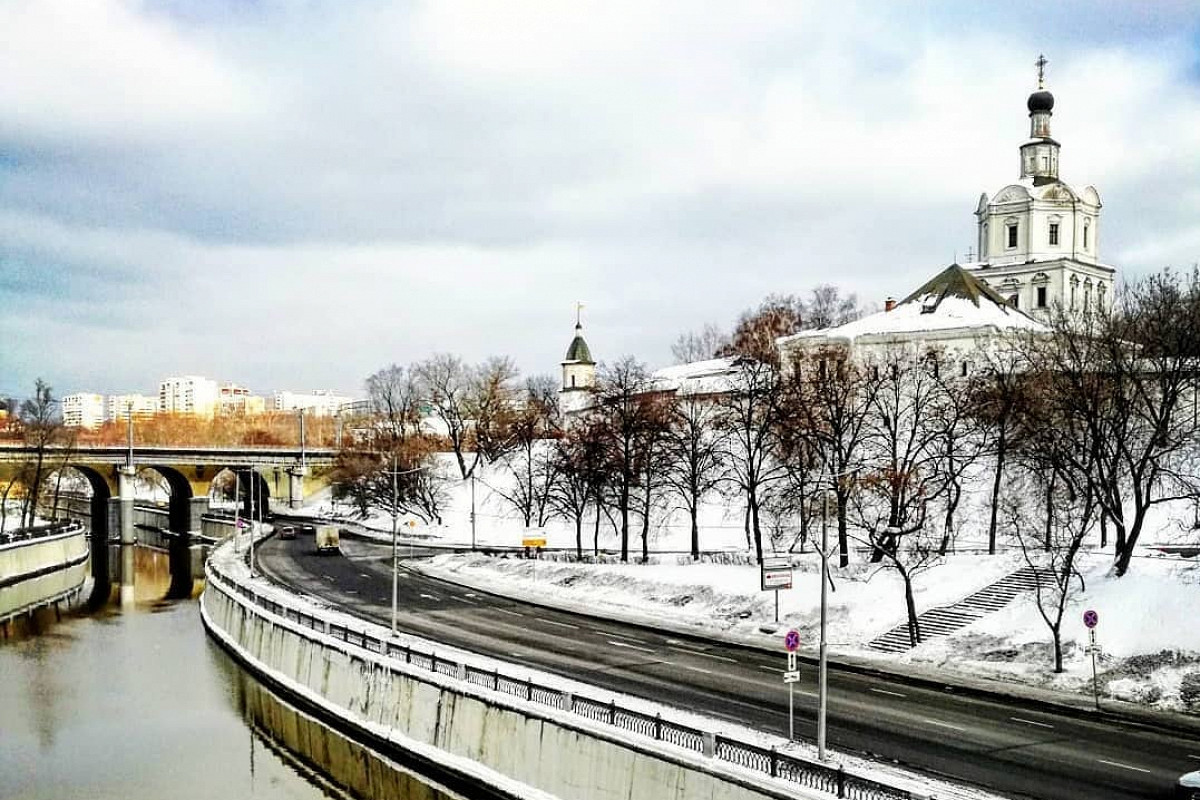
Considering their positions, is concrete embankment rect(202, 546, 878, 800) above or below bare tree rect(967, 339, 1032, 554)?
below

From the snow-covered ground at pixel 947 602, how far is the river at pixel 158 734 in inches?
590

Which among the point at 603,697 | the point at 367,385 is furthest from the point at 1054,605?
the point at 367,385

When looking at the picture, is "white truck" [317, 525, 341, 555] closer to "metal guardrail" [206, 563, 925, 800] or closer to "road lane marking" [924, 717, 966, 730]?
"metal guardrail" [206, 563, 925, 800]

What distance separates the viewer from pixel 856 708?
31047 millimetres

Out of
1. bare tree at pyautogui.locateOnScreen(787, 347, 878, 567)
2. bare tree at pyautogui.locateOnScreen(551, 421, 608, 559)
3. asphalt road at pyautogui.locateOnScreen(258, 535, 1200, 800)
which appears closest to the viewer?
asphalt road at pyautogui.locateOnScreen(258, 535, 1200, 800)

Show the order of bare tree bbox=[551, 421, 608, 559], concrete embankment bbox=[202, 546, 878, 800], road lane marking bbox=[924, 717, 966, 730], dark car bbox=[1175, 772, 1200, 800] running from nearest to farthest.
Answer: dark car bbox=[1175, 772, 1200, 800]
concrete embankment bbox=[202, 546, 878, 800]
road lane marking bbox=[924, 717, 966, 730]
bare tree bbox=[551, 421, 608, 559]

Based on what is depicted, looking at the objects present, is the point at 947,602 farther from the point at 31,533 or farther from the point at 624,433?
the point at 31,533

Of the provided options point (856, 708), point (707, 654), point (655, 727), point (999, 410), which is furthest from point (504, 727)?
point (999, 410)

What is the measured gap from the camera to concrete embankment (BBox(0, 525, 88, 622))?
71125 mm

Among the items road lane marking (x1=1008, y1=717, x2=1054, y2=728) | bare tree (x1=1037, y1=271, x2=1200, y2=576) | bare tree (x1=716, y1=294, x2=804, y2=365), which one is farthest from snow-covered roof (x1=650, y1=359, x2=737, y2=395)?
road lane marking (x1=1008, y1=717, x2=1054, y2=728)

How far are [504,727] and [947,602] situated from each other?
20750 millimetres

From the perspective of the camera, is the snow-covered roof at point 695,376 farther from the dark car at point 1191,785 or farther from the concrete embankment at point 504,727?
the dark car at point 1191,785

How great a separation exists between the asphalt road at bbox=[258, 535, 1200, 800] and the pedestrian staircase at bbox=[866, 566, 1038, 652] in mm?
4740

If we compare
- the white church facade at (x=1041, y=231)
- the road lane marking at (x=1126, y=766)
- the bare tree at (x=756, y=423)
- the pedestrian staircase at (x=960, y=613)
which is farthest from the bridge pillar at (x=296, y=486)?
the road lane marking at (x=1126, y=766)
